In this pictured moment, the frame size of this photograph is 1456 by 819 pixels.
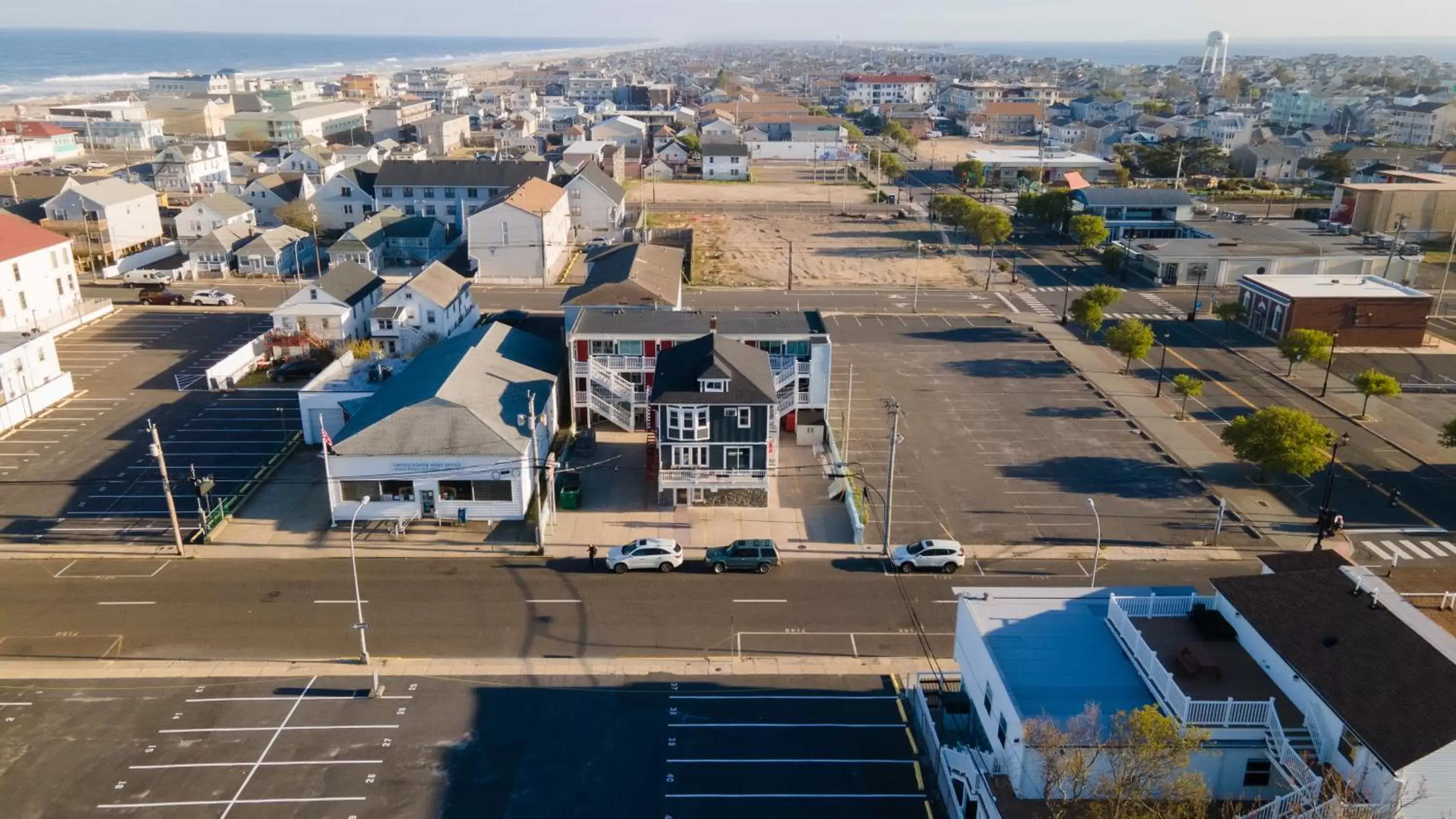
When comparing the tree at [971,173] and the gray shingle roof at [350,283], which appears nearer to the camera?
the gray shingle roof at [350,283]

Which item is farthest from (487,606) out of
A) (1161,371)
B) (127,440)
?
(1161,371)

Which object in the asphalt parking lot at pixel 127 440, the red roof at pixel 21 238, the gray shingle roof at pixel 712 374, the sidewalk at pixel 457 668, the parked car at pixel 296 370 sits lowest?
the sidewalk at pixel 457 668

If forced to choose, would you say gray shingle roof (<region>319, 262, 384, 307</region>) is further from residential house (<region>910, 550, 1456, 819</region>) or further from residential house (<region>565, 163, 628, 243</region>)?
residential house (<region>910, 550, 1456, 819</region>)

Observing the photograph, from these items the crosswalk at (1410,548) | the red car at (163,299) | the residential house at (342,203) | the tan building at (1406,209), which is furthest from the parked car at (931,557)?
the tan building at (1406,209)

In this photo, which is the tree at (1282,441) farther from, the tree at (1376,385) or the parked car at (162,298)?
the parked car at (162,298)

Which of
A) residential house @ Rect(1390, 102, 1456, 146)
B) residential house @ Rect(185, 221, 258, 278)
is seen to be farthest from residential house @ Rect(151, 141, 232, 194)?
residential house @ Rect(1390, 102, 1456, 146)

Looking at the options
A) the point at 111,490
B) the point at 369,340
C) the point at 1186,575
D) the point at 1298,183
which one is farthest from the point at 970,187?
the point at 111,490

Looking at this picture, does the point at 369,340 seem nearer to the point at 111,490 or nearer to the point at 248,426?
the point at 248,426
